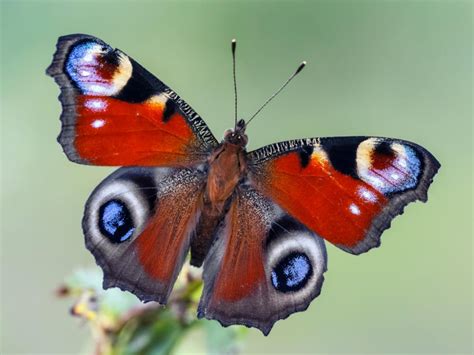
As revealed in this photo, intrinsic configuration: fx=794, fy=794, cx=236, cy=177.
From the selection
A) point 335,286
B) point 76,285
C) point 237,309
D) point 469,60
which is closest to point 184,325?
point 237,309

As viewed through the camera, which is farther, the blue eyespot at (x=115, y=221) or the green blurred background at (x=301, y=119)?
the green blurred background at (x=301, y=119)

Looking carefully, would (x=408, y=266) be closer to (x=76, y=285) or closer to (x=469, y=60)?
(x=469, y=60)

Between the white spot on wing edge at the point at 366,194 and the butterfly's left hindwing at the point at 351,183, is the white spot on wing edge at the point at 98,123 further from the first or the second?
the white spot on wing edge at the point at 366,194

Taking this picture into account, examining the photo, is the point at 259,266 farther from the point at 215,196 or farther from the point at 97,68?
the point at 97,68

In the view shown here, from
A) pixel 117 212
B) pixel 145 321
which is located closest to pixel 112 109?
pixel 117 212

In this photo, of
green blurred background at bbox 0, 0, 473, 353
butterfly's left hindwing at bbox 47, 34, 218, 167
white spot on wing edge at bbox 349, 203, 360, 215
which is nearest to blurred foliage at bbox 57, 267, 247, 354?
butterfly's left hindwing at bbox 47, 34, 218, 167

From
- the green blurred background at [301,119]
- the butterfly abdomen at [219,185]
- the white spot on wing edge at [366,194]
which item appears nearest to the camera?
the white spot on wing edge at [366,194]

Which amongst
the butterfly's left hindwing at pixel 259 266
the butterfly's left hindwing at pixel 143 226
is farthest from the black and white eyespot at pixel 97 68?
the butterfly's left hindwing at pixel 259 266
